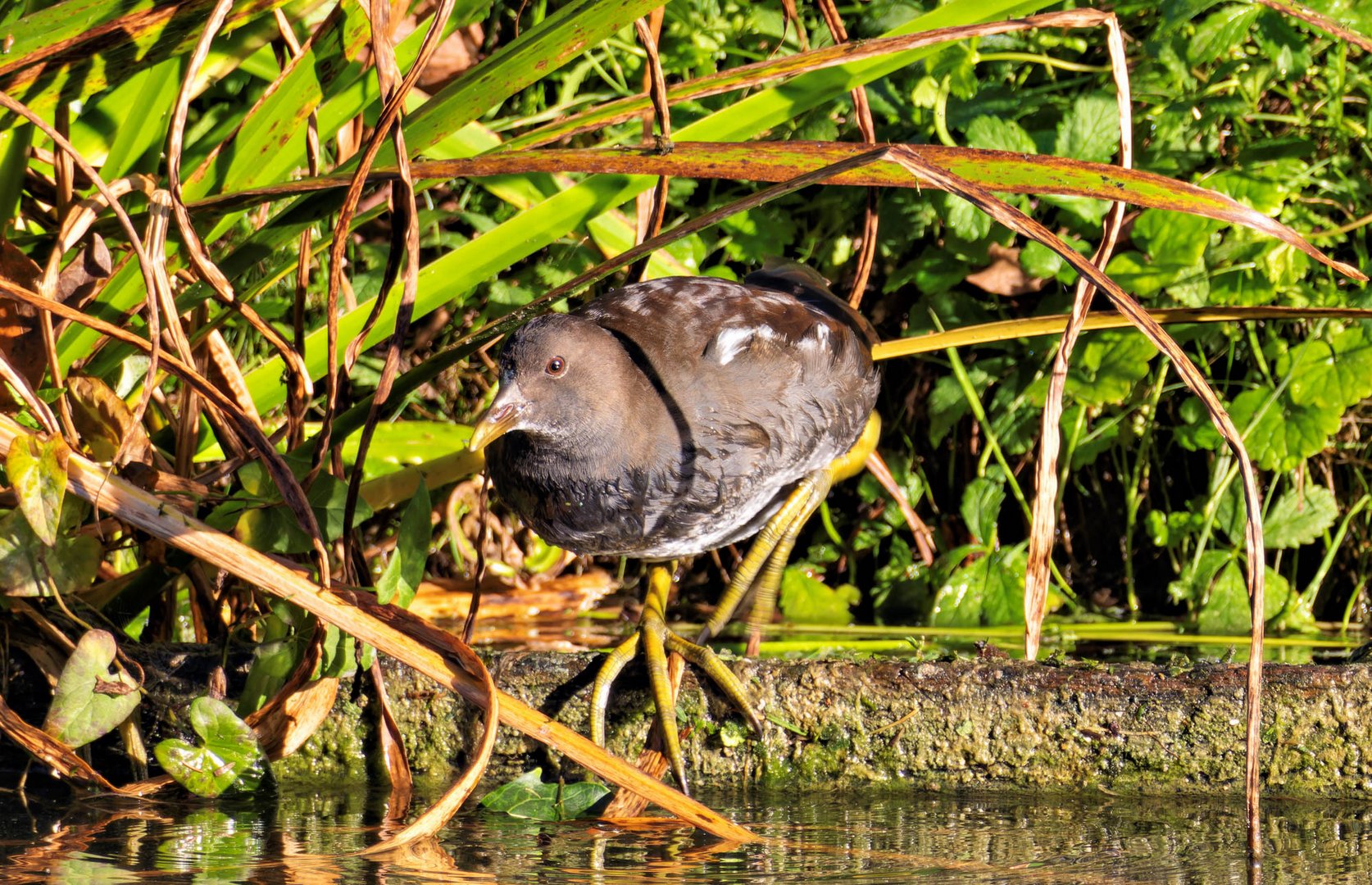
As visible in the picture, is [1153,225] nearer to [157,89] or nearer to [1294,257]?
[1294,257]

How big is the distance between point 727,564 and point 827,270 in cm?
91

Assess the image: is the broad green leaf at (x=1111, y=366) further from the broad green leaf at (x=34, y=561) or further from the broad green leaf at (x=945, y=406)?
the broad green leaf at (x=34, y=561)

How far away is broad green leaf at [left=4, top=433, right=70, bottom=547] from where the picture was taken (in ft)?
5.43

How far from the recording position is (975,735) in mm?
2072

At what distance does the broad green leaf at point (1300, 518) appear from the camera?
3.47 metres

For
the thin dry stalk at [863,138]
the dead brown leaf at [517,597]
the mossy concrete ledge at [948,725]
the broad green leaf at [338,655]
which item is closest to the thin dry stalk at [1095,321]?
the thin dry stalk at [863,138]

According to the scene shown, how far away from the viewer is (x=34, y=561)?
71.9 inches

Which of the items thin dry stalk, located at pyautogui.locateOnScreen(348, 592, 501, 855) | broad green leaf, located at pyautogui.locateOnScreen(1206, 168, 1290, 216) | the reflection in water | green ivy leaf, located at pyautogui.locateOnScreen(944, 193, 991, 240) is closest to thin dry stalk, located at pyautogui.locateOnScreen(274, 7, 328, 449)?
thin dry stalk, located at pyautogui.locateOnScreen(348, 592, 501, 855)

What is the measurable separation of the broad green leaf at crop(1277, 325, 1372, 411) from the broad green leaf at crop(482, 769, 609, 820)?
2.23 metres

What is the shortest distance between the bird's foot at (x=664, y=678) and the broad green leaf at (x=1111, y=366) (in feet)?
5.24

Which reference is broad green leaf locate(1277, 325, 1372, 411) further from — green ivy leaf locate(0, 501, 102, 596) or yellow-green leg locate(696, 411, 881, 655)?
green ivy leaf locate(0, 501, 102, 596)

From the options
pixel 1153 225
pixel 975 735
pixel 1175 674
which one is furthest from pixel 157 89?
pixel 1153 225

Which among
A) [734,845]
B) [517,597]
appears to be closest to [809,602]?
[517,597]

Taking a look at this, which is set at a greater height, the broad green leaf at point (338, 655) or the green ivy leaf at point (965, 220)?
the green ivy leaf at point (965, 220)
